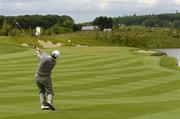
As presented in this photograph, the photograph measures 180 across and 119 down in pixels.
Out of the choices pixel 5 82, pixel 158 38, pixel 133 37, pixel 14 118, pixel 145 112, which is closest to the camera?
pixel 14 118

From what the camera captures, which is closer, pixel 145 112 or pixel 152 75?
pixel 145 112

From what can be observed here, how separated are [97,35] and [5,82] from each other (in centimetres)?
14030

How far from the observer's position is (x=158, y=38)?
Answer: 197 meters

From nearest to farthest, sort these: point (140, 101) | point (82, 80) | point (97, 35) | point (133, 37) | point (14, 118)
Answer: point (14, 118)
point (140, 101)
point (82, 80)
point (97, 35)
point (133, 37)

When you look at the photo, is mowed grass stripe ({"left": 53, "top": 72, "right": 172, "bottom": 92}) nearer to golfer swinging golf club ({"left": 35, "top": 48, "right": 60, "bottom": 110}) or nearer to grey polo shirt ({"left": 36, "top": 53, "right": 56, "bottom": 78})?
golfer swinging golf club ({"left": 35, "top": 48, "right": 60, "bottom": 110})

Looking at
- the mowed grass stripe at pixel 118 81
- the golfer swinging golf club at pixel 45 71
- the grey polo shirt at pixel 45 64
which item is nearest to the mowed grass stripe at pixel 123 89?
the mowed grass stripe at pixel 118 81

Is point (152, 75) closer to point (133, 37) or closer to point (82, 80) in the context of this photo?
point (82, 80)

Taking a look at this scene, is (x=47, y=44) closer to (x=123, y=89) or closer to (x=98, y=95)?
(x=123, y=89)

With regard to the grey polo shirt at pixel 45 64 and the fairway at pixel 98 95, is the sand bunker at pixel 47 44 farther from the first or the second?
the grey polo shirt at pixel 45 64

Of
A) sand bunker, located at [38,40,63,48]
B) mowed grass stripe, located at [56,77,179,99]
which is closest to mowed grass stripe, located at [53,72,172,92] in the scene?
mowed grass stripe, located at [56,77,179,99]

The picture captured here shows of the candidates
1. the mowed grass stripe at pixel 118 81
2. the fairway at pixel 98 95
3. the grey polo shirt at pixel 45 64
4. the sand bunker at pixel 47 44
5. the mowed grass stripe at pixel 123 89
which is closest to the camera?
the grey polo shirt at pixel 45 64

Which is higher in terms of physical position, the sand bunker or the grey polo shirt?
the grey polo shirt

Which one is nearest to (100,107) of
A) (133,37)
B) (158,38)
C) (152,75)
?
(152,75)

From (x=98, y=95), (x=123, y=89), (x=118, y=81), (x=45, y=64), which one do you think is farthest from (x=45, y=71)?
(x=118, y=81)
